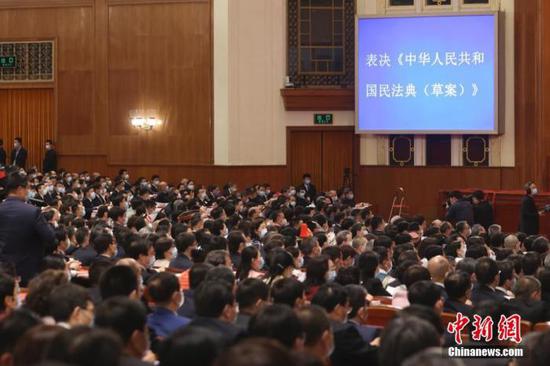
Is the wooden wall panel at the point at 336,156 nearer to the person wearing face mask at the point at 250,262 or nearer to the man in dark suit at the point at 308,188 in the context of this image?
the man in dark suit at the point at 308,188

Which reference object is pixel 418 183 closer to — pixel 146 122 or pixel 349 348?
pixel 146 122

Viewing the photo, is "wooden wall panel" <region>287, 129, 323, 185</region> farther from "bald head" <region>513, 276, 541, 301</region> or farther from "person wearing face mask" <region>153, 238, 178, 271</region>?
"bald head" <region>513, 276, 541, 301</region>

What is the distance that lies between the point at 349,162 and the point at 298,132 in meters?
1.37

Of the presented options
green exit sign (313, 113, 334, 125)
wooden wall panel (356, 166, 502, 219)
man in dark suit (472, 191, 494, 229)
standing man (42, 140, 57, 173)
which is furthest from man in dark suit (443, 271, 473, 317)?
standing man (42, 140, 57, 173)

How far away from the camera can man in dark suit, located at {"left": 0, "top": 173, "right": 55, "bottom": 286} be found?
6.72 m

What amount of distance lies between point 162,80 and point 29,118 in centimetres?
346

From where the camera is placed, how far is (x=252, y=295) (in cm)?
500

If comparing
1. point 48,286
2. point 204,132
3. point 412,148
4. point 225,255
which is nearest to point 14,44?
point 204,132

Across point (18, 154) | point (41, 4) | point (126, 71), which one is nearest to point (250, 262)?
point (126, 71)

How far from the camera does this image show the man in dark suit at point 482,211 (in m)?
14.7

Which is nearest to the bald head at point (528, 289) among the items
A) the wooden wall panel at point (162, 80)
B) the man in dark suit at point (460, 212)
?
the man in dark suit at point (460, 212)

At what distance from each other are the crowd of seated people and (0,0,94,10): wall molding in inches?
381

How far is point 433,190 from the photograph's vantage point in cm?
Answer: 1880

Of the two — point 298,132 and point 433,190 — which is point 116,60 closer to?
point 298,132
